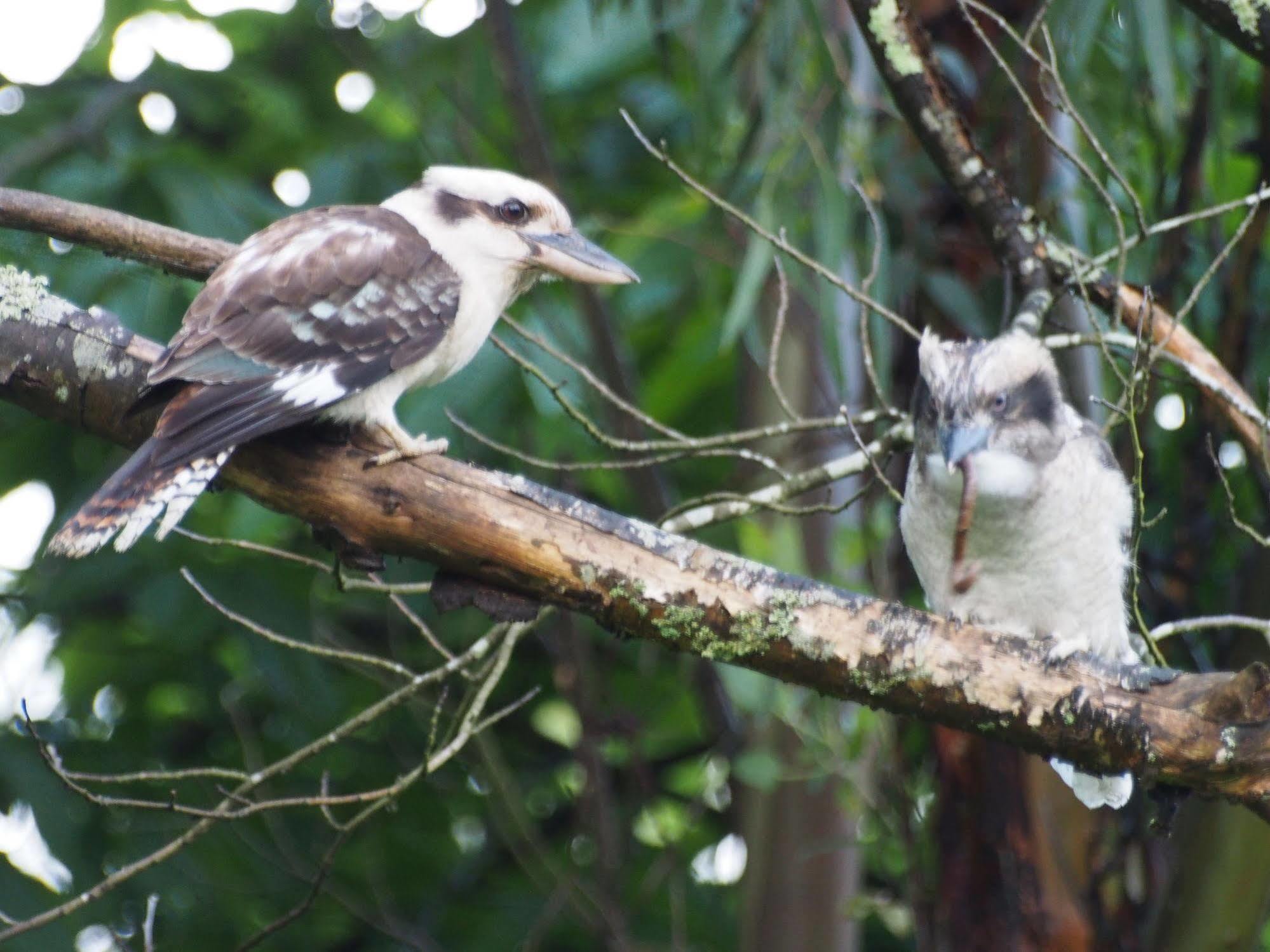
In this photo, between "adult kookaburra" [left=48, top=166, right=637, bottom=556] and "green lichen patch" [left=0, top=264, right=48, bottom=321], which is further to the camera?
"green lichen patch" [left=0, top=264, right=48, bottom=321]

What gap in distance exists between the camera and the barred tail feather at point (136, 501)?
7.27 ft

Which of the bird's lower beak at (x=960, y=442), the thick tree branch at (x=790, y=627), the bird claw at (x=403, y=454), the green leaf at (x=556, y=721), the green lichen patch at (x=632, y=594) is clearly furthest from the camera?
the green leaf at (x=556, y=721)

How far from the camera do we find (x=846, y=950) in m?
3.80

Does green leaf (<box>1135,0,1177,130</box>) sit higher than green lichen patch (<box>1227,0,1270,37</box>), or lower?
lower

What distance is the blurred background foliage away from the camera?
3299mm

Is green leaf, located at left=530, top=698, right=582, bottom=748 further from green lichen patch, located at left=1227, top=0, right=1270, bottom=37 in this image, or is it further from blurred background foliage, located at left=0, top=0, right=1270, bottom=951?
green lichen patch, located at left=1227, top=0, right=1270, bottom=37

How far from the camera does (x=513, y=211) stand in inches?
120

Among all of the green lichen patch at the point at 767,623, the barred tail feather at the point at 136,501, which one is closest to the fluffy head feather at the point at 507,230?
the barred tail feather at the point at 136,501

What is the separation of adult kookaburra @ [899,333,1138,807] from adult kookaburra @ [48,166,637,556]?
766 millimetres

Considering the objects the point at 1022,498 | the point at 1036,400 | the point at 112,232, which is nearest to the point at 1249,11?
the point at 1036,400

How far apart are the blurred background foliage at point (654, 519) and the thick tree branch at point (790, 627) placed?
78cm

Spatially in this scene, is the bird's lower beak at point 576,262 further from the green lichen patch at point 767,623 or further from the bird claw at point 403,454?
the green lichen patch at point 767,623

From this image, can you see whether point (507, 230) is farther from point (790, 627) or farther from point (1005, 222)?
point (790, 627)

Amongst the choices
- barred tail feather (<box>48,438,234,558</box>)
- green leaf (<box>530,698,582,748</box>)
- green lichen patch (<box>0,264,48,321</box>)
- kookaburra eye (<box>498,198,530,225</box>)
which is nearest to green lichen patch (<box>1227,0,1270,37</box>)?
kookaburra eye (<box>498,198,530,225</box>)
